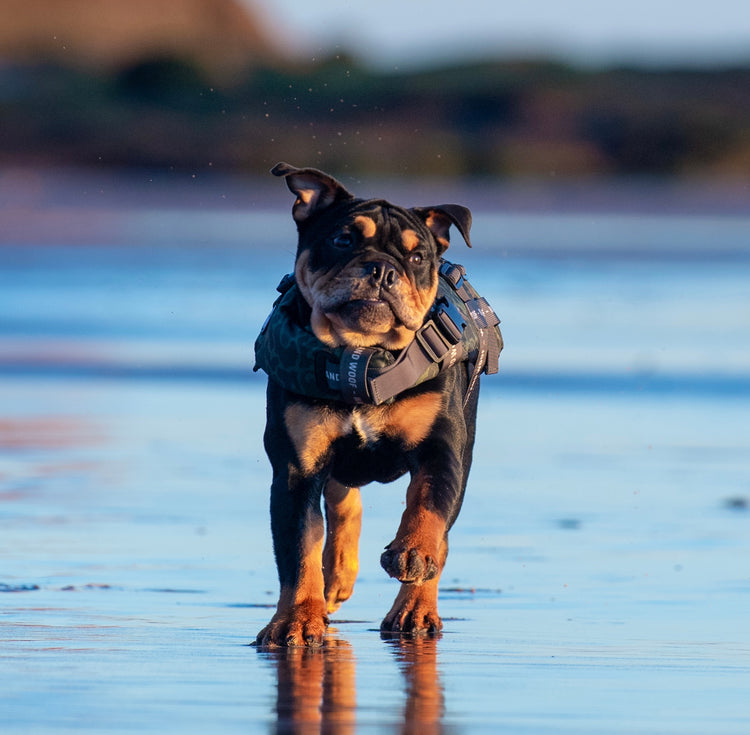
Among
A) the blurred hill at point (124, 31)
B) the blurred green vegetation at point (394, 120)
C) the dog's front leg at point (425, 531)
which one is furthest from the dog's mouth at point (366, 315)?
the blurred hill at point (124, 31)

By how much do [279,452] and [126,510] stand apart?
2.27 m

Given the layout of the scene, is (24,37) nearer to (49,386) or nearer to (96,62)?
(96,62)

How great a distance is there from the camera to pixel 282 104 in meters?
58.0

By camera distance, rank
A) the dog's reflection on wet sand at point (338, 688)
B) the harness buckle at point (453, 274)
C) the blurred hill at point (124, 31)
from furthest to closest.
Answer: the blurred hill at point (124, 31) → the harness buckle at point (453, 274) → the dog's reflection on wet sand at point (338, 688)

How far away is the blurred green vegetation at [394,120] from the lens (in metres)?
51.1

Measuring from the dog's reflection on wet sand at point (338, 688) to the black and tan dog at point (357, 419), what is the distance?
0.15 metres

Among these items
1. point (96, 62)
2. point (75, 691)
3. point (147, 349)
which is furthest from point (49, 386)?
point (96, 62)

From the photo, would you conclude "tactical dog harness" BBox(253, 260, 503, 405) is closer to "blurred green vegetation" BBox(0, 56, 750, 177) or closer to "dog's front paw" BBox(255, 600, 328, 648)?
"dog's front paw" BBox(255, 600, 328, 648)

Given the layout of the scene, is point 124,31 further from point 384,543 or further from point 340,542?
point 340,542

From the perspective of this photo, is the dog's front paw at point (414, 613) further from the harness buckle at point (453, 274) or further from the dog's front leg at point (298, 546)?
the harness buckle at point (453, 274)

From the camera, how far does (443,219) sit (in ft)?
21.0

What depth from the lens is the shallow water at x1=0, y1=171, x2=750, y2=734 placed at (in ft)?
16.3

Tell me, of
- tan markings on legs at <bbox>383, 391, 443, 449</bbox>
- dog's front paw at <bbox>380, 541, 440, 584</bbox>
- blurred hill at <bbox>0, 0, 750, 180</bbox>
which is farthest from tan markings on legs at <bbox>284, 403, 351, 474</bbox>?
blurred hill at <bbox>0, 0, 750, 180</bbox>

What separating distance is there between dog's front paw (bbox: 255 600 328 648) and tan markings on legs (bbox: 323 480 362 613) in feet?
2.01
